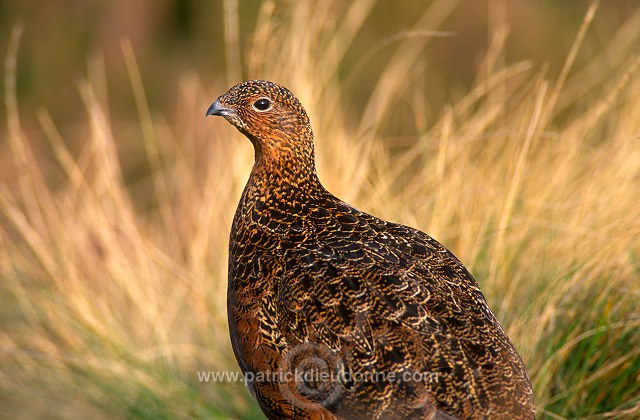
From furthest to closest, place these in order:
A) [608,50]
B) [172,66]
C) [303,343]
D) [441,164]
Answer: [172,66] < [608,50] < [441,164] < [303,343]

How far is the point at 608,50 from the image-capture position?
20.7ft

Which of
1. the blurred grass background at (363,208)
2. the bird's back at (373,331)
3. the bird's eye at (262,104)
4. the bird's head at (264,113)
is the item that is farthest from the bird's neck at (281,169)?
the blurred grass background at (363,208)

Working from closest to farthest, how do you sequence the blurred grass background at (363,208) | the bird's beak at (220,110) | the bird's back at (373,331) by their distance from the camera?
the bird's back at (373,331), the bird's beak at (220,110), the blurred grass background at (363,208)

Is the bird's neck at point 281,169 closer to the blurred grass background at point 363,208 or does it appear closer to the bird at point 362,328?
the bird at point 362,328

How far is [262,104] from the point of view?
383 cm

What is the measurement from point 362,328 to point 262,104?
1093mm

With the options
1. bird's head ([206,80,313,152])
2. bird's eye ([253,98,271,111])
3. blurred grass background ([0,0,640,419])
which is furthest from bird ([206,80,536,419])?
blurred grass background ([0,0,640,419])

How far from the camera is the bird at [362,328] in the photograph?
3107mm

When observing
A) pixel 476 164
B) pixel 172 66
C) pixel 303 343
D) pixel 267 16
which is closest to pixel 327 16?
pixel 267 16

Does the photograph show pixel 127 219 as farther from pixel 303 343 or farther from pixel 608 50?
pixel 608 50

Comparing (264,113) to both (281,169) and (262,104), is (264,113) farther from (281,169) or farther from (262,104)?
(281,169)

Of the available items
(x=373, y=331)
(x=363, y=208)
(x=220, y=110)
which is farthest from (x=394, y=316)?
(x=363, y=208)

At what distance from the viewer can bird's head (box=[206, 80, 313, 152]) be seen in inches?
151

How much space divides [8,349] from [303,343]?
8.57 ft
